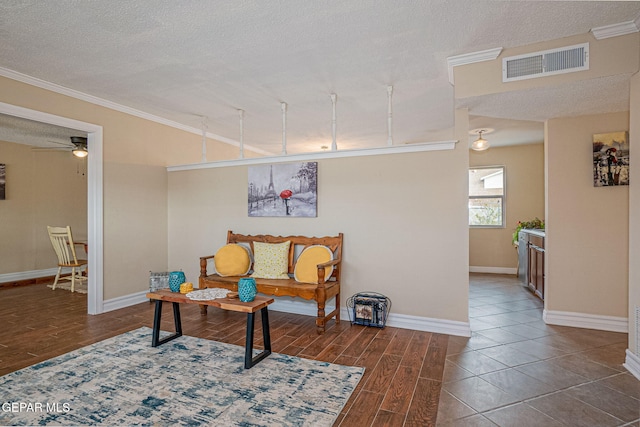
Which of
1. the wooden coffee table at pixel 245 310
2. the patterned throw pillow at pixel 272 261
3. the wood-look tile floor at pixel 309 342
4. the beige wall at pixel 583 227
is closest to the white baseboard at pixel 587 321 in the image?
the beige wall at pixel 583 227

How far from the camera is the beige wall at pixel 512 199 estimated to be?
6156 mm

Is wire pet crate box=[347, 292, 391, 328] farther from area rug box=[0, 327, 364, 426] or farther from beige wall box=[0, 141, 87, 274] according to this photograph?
beige wall box=[0, 141, 87, 274]

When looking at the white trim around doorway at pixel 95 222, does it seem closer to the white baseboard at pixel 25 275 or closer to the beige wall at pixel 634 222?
the white baseboard at pixel 25 275

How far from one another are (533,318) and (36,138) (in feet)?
25.1

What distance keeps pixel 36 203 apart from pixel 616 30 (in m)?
8.24

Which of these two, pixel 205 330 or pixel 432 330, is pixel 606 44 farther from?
pixel 205 330

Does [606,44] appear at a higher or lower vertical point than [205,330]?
higher

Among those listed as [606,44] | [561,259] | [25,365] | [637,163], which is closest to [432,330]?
[561,259]

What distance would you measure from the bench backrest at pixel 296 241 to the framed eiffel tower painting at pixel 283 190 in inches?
11.1

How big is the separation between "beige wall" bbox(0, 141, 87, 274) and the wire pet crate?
6.02 m

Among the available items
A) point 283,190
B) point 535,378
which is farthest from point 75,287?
point 535,378

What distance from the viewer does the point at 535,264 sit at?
14.9 feet

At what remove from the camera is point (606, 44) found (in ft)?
8.02

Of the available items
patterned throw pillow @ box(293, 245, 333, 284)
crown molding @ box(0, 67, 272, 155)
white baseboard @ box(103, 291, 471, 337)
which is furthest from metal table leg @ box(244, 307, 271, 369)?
crown molding @ box(0, 67, 272, 155)
